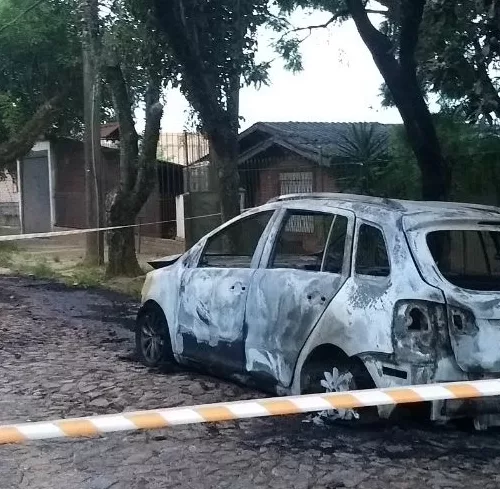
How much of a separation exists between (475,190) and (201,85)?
452cm

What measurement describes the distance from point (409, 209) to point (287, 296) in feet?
3.32

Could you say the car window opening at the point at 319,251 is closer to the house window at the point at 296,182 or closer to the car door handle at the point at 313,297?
the car door handle at the point at 313,297

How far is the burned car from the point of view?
5242 millimetres

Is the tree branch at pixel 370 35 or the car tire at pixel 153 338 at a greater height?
the tree branch at pixel 370 35

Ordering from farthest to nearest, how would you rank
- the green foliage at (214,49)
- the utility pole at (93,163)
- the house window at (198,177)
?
the house window at (198,177) → the utility pole at (93,163) → the green foliage at (214,49)

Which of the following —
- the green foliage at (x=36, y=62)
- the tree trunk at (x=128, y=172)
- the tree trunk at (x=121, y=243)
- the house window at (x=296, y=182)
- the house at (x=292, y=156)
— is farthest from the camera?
the green foliage at (x=36, y=62)

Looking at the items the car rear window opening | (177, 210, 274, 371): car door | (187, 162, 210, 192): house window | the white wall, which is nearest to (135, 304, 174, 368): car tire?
(177, 210, 274, 371): car door

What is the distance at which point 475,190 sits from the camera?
1331 centimetres

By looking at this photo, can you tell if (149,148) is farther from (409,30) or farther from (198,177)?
(409,30)

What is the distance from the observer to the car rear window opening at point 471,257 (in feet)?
20.3

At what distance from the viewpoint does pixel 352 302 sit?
5582mm

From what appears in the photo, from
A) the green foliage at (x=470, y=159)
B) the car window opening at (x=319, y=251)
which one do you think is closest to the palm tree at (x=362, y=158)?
the green foliage at (x=470, y=159)

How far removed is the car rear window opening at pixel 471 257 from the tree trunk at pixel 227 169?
5616mm

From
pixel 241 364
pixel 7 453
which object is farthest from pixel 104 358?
pixel 7 453
